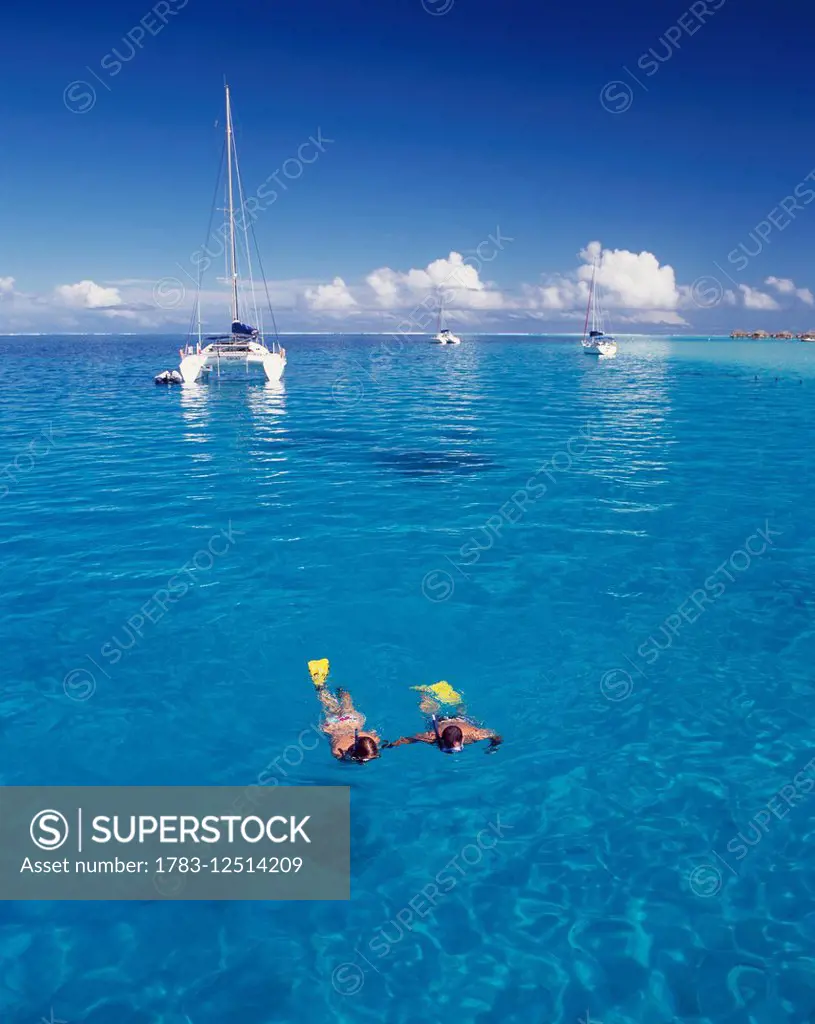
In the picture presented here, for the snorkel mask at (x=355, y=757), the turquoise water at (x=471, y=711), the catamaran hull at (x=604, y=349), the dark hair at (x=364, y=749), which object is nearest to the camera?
the turquoise water at (x=471, y=711)

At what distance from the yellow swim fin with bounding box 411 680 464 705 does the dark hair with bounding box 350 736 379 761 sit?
206cm

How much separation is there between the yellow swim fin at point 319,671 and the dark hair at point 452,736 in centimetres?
303

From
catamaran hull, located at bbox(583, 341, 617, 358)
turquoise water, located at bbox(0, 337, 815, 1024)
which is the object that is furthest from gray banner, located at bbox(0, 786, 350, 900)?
catamaran hull, located at bbox(583, 341, 617, 358)

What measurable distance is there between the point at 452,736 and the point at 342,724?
2.10 meters

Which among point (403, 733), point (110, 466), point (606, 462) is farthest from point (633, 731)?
point (110, 466)

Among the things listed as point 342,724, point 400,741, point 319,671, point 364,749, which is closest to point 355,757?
point 364,749

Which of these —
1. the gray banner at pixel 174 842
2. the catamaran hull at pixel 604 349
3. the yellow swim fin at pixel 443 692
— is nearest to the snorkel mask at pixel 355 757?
the gray banner at pixel 174 842

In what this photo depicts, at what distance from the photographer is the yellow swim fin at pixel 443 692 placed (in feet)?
39.3

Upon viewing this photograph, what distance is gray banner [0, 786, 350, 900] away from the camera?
8406 millimetres

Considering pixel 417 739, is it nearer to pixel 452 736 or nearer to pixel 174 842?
pixel 452 736

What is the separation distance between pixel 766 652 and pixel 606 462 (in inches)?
722

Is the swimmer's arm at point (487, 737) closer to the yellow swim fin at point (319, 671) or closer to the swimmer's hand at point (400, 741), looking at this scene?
the swimmer's hand at point (400, 741)

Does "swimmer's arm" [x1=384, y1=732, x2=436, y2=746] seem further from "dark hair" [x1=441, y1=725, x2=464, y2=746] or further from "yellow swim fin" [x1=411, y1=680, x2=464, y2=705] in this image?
"yellow swim fin" [x1=411, y1=680, x2=464, y2=705]

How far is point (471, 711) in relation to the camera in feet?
38.2
